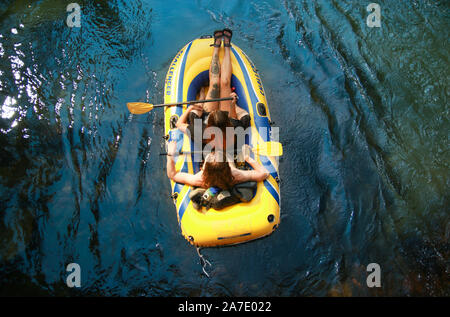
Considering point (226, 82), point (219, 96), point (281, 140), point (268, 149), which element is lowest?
point (268, 149)

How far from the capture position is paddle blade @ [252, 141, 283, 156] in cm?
363

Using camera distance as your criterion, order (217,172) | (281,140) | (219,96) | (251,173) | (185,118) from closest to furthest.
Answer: (217,172), (251,173), (185,118), (219,96), (281,140)

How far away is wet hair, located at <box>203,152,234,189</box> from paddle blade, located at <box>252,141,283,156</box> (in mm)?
660

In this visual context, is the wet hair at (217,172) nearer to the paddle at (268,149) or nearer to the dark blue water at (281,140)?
the paddle at (268,149)

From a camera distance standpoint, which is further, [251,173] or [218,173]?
[251,173]

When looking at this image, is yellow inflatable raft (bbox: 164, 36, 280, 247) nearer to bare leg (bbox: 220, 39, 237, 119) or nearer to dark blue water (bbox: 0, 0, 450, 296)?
bare leg (bbox: 220, 39, 237, 119)

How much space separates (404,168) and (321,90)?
1.88 meters

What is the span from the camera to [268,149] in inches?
144

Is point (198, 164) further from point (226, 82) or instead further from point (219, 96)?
point (226, 82)

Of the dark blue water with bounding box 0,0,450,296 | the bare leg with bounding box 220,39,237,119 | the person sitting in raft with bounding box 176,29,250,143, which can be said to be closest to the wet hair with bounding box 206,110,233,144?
the person sitting in raft with bounding box 176,29,250,143

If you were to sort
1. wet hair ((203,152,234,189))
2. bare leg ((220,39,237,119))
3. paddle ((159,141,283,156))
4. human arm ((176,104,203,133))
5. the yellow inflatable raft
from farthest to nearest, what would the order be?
bare leg ((220,39,237,119)) → human arm ((176,104,203,133)) → paddle ((159,141,283,156)) → the yellow inflatable raft → wet hair ((203,152,234,189))

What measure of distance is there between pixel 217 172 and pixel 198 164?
795 mm

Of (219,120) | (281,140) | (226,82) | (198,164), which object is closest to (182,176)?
(198,164)
